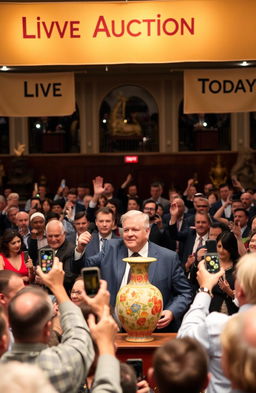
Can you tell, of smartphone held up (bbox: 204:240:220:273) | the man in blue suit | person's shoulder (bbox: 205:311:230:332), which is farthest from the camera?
the man in blue suit

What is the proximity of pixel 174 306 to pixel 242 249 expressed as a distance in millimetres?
2026

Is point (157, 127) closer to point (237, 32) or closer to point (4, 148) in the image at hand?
point (4, 148)

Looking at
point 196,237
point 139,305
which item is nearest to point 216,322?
point 139,305

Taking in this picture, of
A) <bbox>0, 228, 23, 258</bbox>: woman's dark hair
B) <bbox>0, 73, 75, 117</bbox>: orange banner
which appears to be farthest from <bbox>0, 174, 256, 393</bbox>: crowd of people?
<bbox>0, 73, 75, 117</bbox>: orange banner

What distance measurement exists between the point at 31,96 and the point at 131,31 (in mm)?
1900

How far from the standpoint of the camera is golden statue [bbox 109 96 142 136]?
23031 mm

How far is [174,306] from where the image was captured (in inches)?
219

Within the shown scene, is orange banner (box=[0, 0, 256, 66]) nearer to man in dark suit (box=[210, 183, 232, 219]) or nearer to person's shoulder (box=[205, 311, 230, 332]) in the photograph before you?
man in dark suit (box=[210, 183, 232, 219])

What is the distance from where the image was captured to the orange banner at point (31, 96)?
10.0 m

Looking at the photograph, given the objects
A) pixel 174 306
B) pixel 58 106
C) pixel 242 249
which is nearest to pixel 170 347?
pixel 174 306

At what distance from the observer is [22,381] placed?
2232mm

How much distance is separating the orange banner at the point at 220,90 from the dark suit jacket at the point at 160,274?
15.2 feet

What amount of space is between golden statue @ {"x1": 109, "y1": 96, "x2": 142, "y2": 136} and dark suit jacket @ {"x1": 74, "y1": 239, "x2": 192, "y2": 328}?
17297 mm

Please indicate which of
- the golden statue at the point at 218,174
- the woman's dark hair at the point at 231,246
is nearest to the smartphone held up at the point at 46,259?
the woman's dark hair at the point at 231,246
